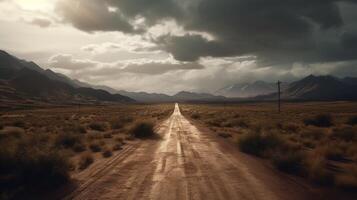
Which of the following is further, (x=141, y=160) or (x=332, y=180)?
(x=141, y=160)

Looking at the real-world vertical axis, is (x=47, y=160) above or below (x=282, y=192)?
above

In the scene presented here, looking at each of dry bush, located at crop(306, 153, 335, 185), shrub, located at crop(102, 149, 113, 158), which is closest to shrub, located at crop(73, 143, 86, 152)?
shrub, located at crop(102, 149, 113, 158)

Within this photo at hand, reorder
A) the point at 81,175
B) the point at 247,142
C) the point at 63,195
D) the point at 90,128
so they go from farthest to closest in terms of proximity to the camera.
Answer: the point at 90,128, the point at 247,142, the point at 81,175, the point at 63,195

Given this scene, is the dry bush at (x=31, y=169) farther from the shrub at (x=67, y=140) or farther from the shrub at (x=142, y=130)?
the shrub at (x=142, y=130)

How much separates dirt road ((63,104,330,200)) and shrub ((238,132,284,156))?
153 centimetres

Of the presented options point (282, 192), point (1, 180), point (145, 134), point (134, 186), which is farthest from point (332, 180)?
point (145, 134)

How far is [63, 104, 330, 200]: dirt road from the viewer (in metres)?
10.5

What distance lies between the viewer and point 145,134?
31.0 m

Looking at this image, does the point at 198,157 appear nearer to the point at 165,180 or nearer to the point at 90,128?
the point at 165,180

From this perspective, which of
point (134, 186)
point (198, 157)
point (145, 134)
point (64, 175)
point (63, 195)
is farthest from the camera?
point (145, 134)

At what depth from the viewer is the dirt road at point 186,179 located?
1047 centimetres

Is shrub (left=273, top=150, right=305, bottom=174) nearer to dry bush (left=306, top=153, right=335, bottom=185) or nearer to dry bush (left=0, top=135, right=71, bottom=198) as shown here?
dry bush (left=306, top=153, right=335, bottom=185)

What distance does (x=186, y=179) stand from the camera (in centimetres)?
1262

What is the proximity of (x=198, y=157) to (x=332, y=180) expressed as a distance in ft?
23.3
